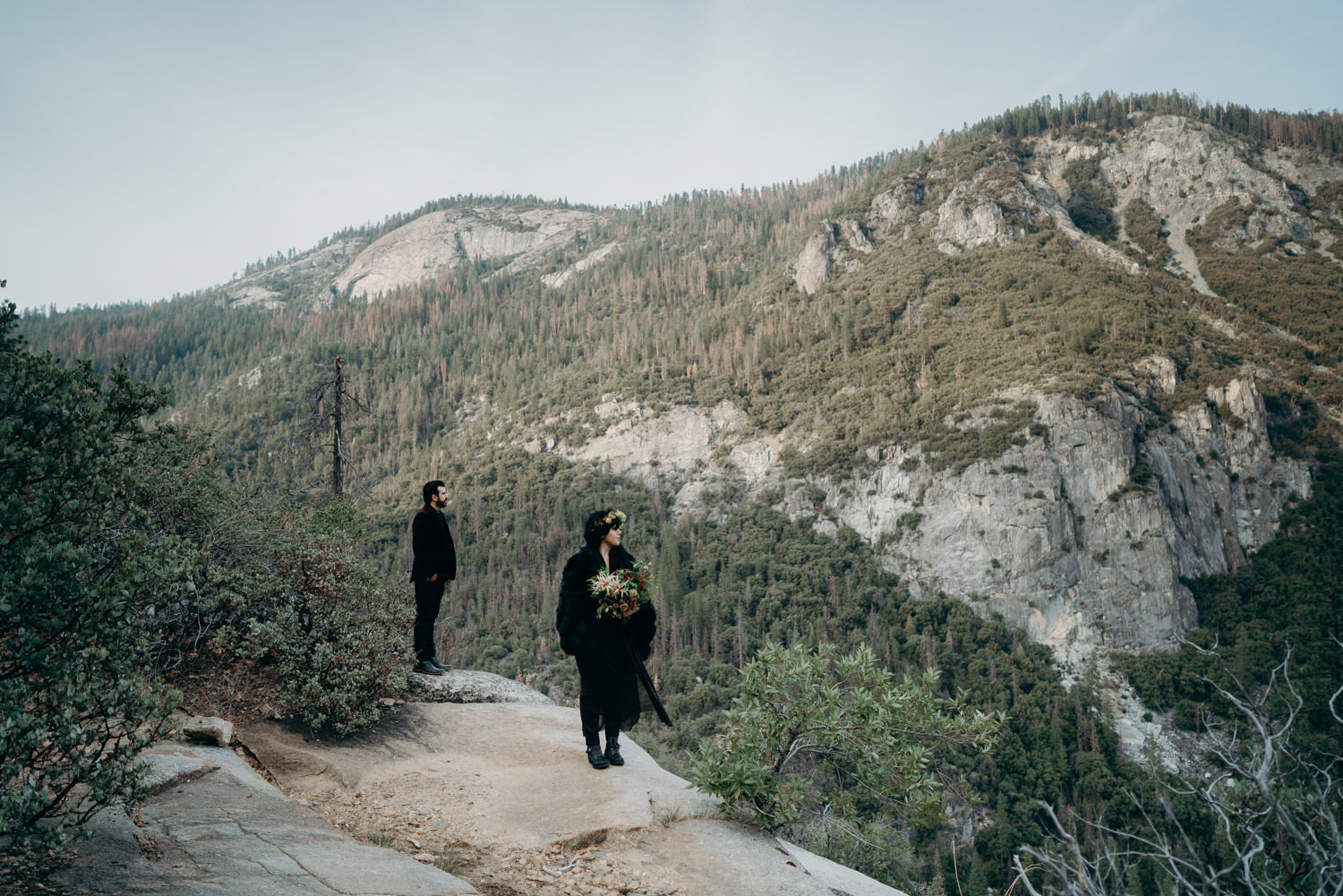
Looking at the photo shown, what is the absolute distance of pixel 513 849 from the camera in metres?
4.74

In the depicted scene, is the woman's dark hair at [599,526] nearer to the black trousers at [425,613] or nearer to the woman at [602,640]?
the woman at [602,640]

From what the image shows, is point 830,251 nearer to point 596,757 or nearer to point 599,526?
point 599,526

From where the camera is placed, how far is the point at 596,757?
593 cm

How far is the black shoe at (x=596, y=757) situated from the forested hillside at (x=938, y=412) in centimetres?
2049

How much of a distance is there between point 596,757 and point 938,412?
284ft

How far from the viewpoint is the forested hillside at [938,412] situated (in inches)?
2650

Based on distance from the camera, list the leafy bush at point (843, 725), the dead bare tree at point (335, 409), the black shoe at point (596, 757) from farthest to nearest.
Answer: the dead bare tree at point (335, 409)
the black shoe at point (596, 757)
the leafy bush at point (843, 725)

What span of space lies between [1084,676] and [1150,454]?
2753 cm

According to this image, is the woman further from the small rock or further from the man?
the small rock

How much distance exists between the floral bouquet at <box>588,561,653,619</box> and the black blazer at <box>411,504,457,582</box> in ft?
9.20

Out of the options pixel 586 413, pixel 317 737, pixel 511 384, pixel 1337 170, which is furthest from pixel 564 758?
pixel 1337 170

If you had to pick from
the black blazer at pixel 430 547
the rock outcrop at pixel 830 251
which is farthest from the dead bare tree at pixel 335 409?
the rock outcrop at pixel 830 251

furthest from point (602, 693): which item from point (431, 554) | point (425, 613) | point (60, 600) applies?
point (60, 600)

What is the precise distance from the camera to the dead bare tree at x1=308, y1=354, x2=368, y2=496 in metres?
14.2
